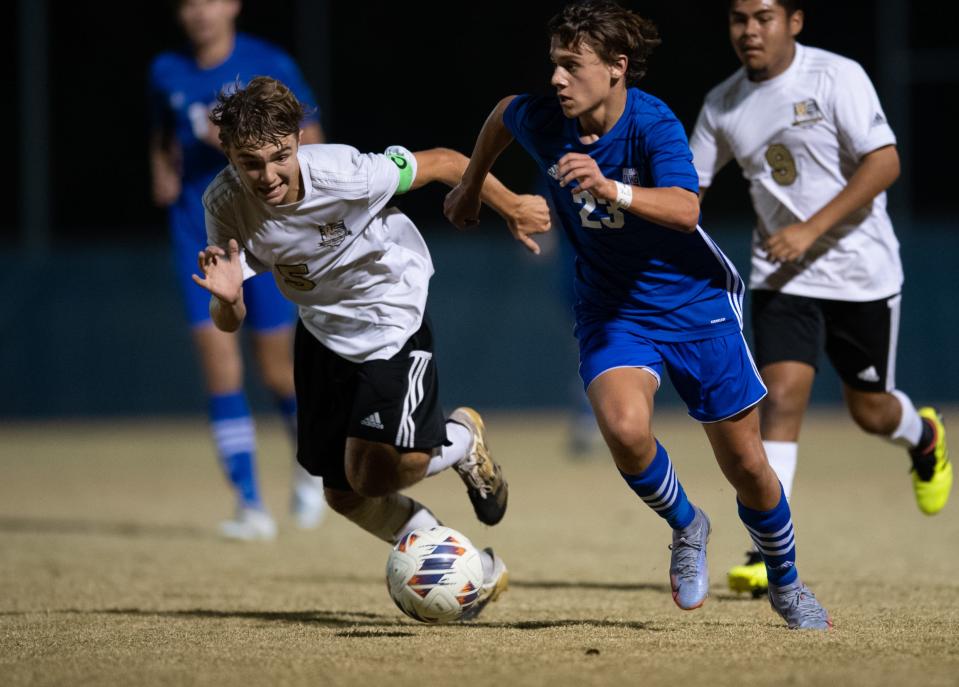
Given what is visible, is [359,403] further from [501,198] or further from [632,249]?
[632,249]

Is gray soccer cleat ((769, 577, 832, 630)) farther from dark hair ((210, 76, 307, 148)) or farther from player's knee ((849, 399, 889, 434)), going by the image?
dark hair ((210, 76, 307, 148))

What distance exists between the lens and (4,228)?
54.2 feet

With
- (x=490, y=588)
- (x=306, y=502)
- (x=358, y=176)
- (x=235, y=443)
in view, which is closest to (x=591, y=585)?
(x=490, y=588)

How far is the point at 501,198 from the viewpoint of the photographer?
4.80 meters

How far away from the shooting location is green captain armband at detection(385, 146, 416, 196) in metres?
4.84

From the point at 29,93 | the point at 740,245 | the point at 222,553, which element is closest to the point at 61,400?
the point at 29,93

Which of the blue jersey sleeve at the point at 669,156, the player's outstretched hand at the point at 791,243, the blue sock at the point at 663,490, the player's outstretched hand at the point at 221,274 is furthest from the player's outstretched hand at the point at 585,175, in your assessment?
the player's outstretched hand at the point at 791,243

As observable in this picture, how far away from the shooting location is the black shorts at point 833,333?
5.46 meters

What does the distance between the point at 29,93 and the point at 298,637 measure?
13.7 metres

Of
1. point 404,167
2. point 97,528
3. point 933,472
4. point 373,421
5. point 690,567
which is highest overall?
point 404,167

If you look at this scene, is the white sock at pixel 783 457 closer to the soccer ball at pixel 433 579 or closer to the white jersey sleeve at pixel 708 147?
the white jersey sleeve at pixel 708 147

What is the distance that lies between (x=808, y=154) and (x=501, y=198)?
1.40 metres

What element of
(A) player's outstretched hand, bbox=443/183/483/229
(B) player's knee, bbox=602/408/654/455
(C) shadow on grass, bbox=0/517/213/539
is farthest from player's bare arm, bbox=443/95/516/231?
(C) shadow on grass, bbox=0/517/213/539

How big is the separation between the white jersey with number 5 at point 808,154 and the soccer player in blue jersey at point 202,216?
2.71m
